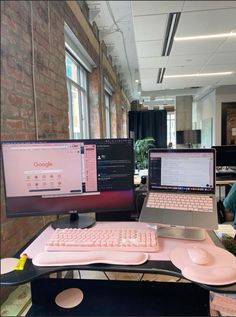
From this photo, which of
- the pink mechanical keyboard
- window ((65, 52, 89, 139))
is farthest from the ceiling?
the pink mechanical keyboard

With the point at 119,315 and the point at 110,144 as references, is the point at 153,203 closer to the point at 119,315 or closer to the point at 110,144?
the point at 110,144

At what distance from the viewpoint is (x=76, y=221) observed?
115 centimetres

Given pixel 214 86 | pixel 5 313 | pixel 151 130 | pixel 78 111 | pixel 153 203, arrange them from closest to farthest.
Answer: pixel 5 313
pixel 153 203
pixel 78 111
pixel 214 86
pixel 151 130

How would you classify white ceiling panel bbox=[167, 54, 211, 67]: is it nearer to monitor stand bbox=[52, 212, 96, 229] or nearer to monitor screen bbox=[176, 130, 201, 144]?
monitor stand bbox=[52, 212, 96, 229]

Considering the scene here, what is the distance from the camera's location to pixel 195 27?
2420 mm

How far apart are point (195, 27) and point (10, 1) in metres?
1.89

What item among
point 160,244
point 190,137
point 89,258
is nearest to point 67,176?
point 89,258

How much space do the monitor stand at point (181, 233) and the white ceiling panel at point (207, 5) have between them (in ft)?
5.74

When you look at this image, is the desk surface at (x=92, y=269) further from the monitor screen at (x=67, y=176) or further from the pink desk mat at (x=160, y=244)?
the monitor screen at (x=67, y=176)

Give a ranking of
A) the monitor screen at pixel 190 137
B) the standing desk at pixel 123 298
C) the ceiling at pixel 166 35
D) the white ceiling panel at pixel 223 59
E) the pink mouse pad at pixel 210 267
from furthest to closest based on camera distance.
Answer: the monitor screen at pixel 190 137 < the white ceiling panel at pixel 223 59 < the ceiling at pixel 166 35 < the standing desk at pixel 123 298 < the pink mouse pad at pixel 210 267

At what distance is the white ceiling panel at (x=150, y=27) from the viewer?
2197mm

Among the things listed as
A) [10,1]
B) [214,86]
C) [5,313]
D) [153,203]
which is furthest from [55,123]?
[214,86]

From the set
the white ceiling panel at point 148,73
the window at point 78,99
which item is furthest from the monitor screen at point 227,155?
the window at point 78,99

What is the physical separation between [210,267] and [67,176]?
0.66m
